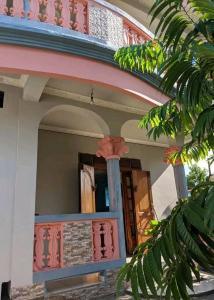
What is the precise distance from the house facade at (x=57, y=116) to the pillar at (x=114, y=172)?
18mm

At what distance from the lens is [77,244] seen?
4156 millimetres

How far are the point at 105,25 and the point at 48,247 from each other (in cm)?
343

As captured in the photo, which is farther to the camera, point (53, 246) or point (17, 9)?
point (53, 246)

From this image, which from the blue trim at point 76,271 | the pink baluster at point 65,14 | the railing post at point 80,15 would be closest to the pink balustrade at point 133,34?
the railing post at point 80,15

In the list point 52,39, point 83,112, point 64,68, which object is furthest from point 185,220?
point 83,112

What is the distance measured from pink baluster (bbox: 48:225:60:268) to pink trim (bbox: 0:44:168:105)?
2.27m

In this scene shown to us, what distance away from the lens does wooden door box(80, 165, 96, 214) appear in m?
5.85

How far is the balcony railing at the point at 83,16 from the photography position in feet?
11.1

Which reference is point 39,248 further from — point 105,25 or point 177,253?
point 105,25

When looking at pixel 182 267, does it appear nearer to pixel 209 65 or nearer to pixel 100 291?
pixel 209 65

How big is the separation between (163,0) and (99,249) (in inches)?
148

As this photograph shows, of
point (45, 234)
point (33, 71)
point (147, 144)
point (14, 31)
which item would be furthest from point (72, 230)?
point (147, 144)

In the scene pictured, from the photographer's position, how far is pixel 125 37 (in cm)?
414

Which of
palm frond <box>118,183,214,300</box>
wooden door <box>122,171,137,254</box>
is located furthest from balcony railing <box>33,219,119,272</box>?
palm frond <box>118,183,214,300</box>
